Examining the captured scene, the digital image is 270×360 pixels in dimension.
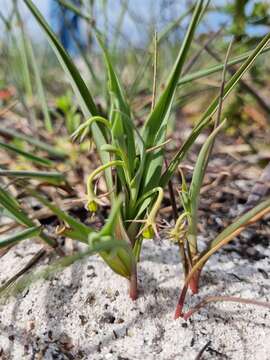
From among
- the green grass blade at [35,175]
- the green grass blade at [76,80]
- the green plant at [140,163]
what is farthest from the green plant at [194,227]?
the green grass blade at [35,175]

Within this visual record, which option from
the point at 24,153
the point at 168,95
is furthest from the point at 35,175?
the point at 168,95

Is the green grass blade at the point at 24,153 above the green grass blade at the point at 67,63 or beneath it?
beneath

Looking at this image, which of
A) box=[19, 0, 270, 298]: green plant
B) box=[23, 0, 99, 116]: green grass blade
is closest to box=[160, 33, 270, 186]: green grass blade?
box=[19, 0, 270, 298]: green plant

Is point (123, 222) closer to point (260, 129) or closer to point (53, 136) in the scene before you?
point (53, 136)

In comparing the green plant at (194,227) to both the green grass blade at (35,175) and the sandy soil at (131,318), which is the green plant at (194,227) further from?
the green grass blade at (35,175)

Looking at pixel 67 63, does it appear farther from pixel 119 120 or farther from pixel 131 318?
pixel 131 318

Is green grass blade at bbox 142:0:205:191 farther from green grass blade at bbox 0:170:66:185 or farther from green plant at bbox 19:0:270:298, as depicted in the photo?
green grass blade at bbox 0:170:66:185
